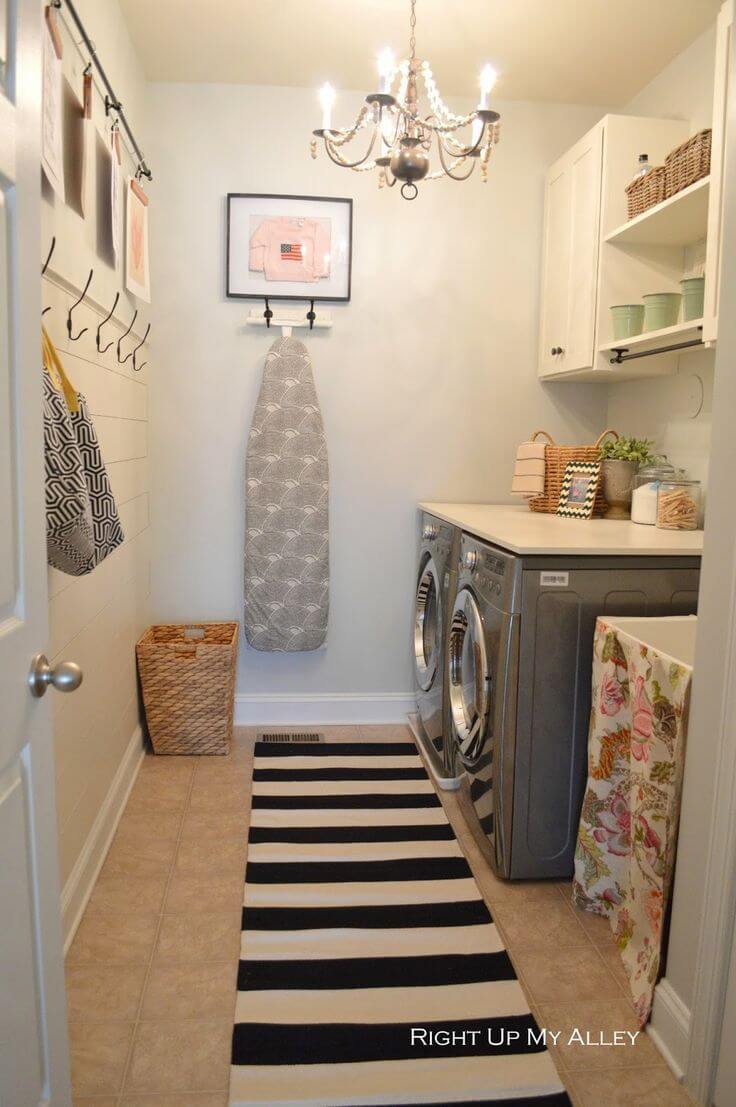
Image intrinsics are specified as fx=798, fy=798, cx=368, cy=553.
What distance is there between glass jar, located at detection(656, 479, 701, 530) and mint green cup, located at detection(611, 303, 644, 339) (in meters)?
0.54

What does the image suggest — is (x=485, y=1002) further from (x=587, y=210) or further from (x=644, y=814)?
(x=587, y=210)

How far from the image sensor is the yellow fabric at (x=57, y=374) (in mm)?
1493

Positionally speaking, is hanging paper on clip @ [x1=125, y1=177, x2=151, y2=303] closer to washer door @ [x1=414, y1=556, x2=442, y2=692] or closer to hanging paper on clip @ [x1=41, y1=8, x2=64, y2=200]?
hanging paper on clip @ [x1=41, y1=8, x2=64, y2=200]

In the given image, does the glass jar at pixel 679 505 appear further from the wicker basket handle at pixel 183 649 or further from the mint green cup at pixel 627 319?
the wicker basket handle at pixel 183 649

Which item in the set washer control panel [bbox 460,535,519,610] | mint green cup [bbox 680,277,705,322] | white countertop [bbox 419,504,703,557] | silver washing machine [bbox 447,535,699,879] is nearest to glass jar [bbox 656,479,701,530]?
white countertop [bbox 419,504,703,557]

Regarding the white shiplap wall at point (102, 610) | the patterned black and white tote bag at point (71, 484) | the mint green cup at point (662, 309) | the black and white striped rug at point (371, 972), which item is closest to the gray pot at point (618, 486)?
the mint green cup at point (662, 309)

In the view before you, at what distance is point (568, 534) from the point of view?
7.59ft

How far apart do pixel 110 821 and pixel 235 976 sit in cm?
80

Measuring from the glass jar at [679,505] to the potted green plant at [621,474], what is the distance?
0.25 metres

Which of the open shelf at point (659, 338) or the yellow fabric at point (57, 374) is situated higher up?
the open shelf at point (659, 338)

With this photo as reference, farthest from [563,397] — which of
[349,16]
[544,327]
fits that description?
[349,16]

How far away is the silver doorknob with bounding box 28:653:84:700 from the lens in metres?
1.10

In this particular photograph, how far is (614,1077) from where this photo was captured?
153 cm

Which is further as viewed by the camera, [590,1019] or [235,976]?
[235,976]
